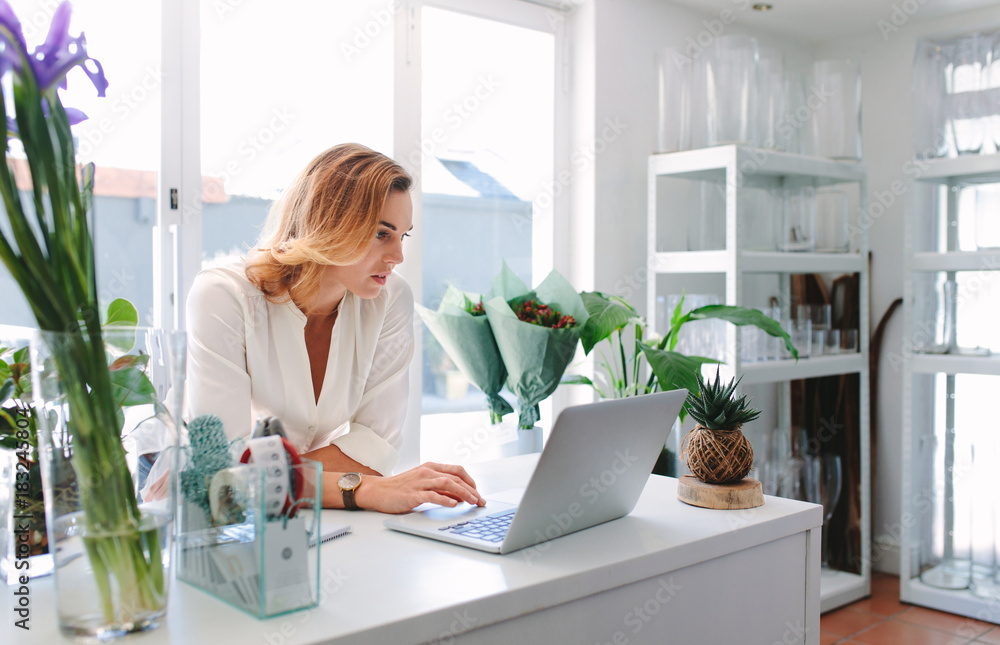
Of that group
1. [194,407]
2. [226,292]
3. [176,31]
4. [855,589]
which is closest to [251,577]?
[194,407]

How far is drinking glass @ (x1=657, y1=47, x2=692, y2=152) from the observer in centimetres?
295

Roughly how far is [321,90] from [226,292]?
1196 mm

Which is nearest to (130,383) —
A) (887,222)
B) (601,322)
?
(601,322)

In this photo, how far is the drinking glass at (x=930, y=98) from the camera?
3027 mm

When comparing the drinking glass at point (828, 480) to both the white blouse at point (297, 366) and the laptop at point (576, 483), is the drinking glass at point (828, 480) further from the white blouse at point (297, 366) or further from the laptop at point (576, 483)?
the laptop at point (576, 483)

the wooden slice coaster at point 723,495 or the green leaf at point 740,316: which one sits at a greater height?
the green leaf at point 740,316

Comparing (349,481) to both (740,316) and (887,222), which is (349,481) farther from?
(887,222)

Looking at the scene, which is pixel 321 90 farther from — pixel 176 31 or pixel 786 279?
pixel 786 279

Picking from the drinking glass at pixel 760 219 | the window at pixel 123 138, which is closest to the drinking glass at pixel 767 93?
the drinking glass at pixel 760 219

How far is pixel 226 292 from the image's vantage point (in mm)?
1578


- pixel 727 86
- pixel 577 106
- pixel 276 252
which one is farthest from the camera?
pixel 577 106

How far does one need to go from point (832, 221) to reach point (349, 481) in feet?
8.34

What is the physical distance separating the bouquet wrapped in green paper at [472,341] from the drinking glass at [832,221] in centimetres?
165

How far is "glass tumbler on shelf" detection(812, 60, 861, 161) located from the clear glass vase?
2953mm
